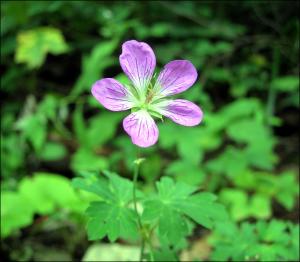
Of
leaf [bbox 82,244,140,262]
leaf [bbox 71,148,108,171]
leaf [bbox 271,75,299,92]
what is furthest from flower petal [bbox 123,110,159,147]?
leaf [bbox 271,75,299,92]

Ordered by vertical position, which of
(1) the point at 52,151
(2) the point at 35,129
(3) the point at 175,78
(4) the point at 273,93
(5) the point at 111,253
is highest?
(3) the point at 175,78

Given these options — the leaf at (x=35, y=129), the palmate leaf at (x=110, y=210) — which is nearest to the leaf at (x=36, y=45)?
the leaf at (x=35, y=129)

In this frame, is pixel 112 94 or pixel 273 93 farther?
pixel 273 93

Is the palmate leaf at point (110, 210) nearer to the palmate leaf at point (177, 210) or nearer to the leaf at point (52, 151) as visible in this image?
the palmate leaf at point (177, 210)

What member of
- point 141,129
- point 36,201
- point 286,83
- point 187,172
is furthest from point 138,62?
point 286,83

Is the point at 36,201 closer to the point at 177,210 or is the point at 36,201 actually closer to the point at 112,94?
the point at 177,210

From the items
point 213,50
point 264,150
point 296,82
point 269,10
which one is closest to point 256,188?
point 264,150

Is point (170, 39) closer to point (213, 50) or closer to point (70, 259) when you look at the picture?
point (213, 50)

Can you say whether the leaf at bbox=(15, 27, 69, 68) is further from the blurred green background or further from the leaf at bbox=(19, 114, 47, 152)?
the leaf at bbox=(19, 114, 47, 152)
